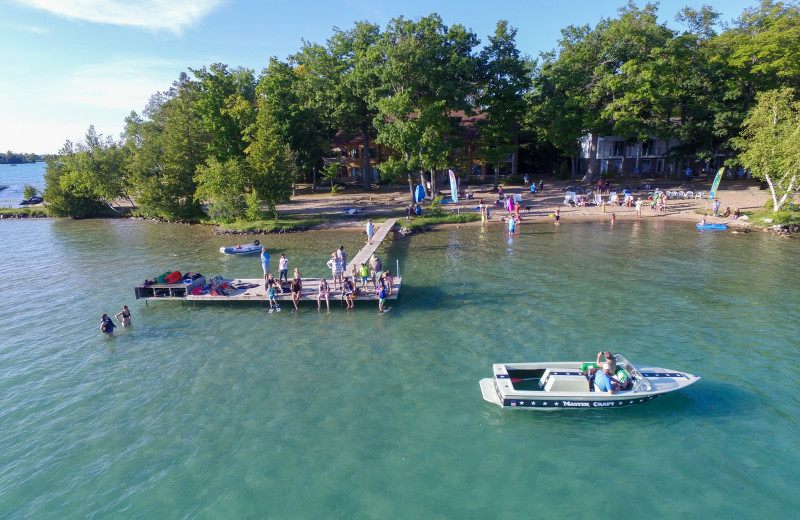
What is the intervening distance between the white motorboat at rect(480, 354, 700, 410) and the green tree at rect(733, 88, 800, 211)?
3526cm

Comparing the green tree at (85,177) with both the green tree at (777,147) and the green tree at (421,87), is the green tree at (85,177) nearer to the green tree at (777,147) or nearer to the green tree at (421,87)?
the green tree at (421,87)

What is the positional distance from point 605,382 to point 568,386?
1.16 meters

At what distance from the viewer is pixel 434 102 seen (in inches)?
1873

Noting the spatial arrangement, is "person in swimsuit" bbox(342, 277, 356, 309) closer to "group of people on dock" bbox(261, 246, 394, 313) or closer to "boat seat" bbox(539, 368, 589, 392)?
"group of people on dock" bbox(261, 246, 394, 313)

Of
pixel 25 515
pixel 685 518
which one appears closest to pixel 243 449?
pixel 25 515

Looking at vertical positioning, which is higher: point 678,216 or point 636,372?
point 678,216

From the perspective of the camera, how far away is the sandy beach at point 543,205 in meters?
47.3

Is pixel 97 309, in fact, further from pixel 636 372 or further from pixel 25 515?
pixel 636 372

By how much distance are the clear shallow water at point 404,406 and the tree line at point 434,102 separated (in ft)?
73.6

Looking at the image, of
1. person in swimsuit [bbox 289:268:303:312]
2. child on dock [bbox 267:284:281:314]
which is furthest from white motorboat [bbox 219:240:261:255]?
person in swimsuit [bbox 289:268:303:312]

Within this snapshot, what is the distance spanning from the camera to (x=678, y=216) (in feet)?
153

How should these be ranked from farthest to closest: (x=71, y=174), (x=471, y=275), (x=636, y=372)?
(x=71, y=174) < (x=471, y=275) < (x=636, y=372)

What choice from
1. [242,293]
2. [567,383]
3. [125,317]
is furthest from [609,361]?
[125,317]

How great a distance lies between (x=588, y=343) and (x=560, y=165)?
59468 mm
